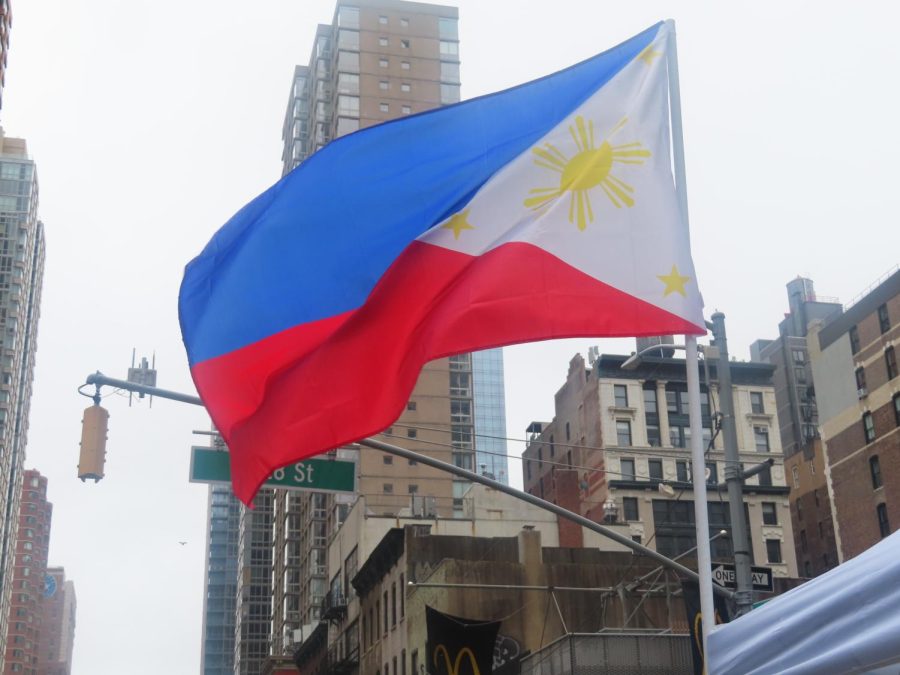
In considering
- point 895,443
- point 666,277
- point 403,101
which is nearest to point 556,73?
point 666,277

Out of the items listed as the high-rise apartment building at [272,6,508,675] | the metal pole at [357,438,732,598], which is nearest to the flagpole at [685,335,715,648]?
the metal pole at [357,438,732,598]

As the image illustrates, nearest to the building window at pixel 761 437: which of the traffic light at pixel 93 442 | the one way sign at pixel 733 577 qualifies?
the one way sign at pixel 733 577

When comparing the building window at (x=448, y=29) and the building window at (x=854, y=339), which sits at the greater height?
the building window at (x=448, y=29)

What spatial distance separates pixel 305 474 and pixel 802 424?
4025 inches

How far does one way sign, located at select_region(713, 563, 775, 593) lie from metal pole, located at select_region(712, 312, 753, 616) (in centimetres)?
116

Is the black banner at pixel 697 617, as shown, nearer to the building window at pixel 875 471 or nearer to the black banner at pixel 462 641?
the black banner at pixel 462 641

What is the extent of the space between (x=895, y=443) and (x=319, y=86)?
77718 mm

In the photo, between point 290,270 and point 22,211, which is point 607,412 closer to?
point 290,270

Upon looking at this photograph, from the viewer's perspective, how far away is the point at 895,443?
74188mm

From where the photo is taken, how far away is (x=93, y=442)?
1828cm

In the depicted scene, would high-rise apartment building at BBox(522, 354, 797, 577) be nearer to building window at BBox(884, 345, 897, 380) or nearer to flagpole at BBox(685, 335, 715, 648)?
building window at BBox(884, 345, 897, 380)

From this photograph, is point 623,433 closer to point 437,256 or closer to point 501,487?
point 501,487

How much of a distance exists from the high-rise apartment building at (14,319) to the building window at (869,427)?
121 m

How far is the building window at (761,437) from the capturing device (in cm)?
9656
